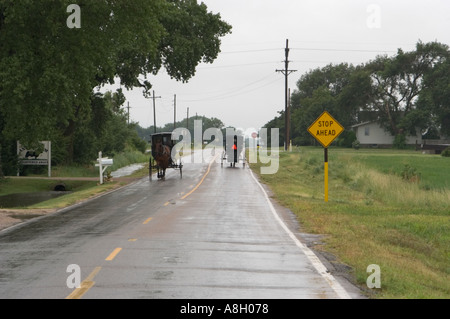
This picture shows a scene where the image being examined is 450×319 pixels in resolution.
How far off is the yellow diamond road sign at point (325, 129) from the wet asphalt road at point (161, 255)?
3666 millimetres

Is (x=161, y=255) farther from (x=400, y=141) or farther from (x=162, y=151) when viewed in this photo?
(x=400, y=141)

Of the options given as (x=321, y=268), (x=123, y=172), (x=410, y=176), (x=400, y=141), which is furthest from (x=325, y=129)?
(x=400, y=141)

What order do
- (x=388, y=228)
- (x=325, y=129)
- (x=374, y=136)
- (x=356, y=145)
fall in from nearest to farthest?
(x=388, y=228)
(x=325, y=129)
(x=356, y=145)
(x=374, y=136)

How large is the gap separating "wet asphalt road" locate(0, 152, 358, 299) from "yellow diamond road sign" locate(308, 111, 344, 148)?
3.67 m

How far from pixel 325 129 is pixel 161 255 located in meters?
13.3

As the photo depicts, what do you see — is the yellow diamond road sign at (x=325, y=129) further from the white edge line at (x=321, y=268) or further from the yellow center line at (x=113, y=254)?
the yellow center line at (x=113, y=254)

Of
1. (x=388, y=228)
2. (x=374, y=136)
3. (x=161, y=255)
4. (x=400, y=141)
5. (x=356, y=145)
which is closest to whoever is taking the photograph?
(x=161, y=255)

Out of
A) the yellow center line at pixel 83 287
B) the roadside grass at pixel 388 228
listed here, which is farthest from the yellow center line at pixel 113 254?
the roadside grass at pixel 388 228

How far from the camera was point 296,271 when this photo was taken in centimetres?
1050

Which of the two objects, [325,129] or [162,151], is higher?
[325,129]

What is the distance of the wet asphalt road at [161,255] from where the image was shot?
8922 mm

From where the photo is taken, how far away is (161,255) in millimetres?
11859

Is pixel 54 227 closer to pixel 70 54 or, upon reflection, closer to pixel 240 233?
pixel 240 233
